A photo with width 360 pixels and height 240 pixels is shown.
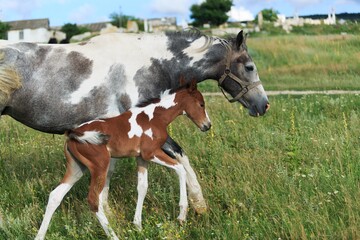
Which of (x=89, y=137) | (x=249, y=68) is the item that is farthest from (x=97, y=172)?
(x=249, y=68)

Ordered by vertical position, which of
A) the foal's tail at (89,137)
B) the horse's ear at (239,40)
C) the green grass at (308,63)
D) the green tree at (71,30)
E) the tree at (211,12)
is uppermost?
the horse's ear at (239,40)

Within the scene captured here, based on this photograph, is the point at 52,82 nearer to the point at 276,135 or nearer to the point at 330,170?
the point at 330,170

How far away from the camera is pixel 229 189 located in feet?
21.6

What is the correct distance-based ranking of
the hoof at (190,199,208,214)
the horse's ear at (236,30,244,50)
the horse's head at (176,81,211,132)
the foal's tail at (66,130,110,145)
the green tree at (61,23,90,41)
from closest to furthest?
the foal's tail at (66,130,110,145)
the horse's head at (176,81,211,132)
the hoof at (190,199,208,214)
the horse's ear at (236,30,244,50)
the green tree at (61,23,90,41)

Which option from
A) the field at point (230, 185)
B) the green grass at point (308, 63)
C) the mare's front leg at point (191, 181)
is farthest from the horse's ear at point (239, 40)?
the green grass at point (308, 63)

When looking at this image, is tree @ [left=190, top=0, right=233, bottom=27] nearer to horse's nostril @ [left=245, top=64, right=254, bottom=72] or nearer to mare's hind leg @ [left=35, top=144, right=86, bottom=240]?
horse's nostril @ [left=245, top=64, right=254, bottom=72]

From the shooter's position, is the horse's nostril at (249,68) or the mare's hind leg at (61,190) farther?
the horse's nostril at (249,68)

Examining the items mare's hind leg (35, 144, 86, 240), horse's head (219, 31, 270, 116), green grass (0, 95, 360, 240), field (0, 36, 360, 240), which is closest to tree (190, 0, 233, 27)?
field (0, 36, 360, 240)

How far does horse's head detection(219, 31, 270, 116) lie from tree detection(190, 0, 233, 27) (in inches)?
2544

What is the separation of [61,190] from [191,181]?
1365 millimetres

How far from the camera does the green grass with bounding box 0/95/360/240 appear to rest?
18.4 ft

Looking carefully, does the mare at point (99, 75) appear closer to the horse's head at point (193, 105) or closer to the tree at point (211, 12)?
the horse's head at point (193, 105)

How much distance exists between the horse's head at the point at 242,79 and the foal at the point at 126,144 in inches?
38.7

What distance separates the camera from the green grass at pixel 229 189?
561cm
